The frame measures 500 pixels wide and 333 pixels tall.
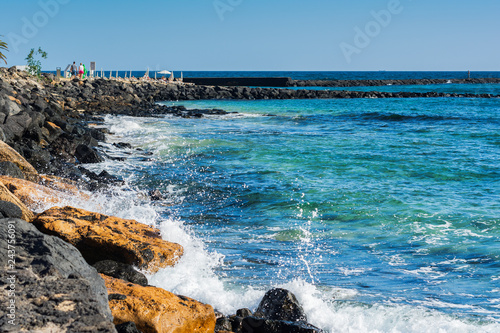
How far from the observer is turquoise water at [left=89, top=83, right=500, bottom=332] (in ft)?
18.8

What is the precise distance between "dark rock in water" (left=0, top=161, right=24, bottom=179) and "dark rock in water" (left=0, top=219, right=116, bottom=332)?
14.9ft

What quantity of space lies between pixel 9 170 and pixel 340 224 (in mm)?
5751

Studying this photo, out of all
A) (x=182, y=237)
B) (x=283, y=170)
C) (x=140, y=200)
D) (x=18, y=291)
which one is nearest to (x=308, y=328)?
(x=18, y=291)

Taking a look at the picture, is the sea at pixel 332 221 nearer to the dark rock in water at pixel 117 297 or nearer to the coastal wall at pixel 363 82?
the dark rock in water at pixel 117 297

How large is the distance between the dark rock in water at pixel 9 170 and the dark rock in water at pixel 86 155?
563 cm

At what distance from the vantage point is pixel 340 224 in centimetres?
910

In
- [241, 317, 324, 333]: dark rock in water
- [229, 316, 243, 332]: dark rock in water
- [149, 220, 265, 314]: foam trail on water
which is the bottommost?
[149, 220, 265, 314]: foam trail on water

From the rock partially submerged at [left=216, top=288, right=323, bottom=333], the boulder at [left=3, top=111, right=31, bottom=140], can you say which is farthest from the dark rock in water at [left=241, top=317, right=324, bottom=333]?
the boulder at [left=3, top=111, right=31, bottom=140]

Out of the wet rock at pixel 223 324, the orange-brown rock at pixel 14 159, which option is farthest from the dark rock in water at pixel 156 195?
the wet rock at pixel 223 324

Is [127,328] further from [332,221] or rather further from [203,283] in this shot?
[332,221]

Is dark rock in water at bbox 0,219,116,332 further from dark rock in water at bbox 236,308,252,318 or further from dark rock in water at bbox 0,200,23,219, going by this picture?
dark rock in water at bbox 236,308,252,318

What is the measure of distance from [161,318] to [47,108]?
640 inches

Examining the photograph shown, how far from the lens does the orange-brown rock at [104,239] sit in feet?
18.2

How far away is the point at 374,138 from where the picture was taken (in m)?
21.3
